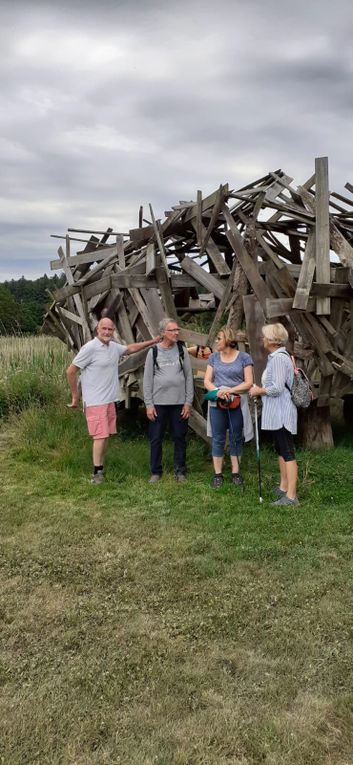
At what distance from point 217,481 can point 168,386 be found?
1.11 metres

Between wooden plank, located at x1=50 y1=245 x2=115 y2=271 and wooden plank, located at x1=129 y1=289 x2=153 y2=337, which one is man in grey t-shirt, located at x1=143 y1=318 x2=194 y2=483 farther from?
wooden plank, located at x1=50 y1=245 x2=115 y2=271

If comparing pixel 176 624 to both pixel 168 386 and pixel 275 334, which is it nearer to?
pixel 275 334

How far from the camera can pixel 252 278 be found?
20.9 ft

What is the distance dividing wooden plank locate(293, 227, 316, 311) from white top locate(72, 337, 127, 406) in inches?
78.3

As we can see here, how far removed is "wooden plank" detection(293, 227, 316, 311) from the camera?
5.80 metres

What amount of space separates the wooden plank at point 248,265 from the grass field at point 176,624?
196cm

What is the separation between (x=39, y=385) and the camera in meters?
9.94

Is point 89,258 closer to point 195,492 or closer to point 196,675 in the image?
point 195,492

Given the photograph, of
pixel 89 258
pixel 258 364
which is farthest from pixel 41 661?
pixel 89 258

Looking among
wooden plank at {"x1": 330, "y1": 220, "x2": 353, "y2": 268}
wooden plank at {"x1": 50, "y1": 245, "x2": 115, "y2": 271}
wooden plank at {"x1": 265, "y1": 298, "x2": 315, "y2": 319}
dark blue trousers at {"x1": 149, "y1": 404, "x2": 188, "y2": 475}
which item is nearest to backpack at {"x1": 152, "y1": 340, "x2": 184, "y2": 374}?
dark blue trousers at {"x1": 149, "y1": 404, "x2": 188, "y2": 475}

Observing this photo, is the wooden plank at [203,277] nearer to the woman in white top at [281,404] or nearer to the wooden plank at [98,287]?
the wooden plank at [98,287]

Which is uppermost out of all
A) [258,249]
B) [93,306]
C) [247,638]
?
[258,249]

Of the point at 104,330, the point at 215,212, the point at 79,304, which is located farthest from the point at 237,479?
the point at 79,304

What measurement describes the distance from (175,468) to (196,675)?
3438mm
